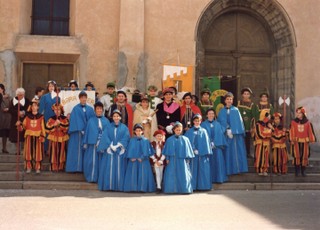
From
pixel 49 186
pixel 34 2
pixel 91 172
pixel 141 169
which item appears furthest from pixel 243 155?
pixel 34 2

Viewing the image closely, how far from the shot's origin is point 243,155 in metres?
10.9

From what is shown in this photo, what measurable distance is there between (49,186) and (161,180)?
237cm

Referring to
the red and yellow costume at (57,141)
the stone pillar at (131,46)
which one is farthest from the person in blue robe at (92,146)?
the stone pillar at (131,46)

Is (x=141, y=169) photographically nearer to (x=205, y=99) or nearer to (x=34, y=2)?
(x=205, y=99)

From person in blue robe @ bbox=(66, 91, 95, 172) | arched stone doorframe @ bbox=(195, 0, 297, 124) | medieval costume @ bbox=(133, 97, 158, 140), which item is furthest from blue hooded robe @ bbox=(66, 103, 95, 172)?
arched stone doorframe @ bbox=(195, 0, 297, 124)

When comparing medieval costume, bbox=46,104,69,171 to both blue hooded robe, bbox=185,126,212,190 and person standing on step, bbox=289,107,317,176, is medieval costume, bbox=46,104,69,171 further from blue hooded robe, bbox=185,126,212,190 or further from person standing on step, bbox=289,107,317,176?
person standing on step, bbox=289,107,317,176

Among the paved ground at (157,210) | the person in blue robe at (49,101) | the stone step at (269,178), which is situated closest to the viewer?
the paved ground at (157,210)

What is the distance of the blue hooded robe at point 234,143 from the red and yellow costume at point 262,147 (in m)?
0.31

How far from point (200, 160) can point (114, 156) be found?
1.90 metres

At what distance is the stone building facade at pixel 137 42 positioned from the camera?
14.0 m

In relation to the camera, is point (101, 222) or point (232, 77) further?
point (232, 77)

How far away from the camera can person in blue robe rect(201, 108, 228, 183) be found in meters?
10.6

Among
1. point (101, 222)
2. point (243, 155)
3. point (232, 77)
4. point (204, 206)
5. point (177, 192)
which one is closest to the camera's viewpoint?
point (101, 222)

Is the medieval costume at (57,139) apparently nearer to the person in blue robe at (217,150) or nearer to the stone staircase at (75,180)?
the stone staircase at (75,180)
